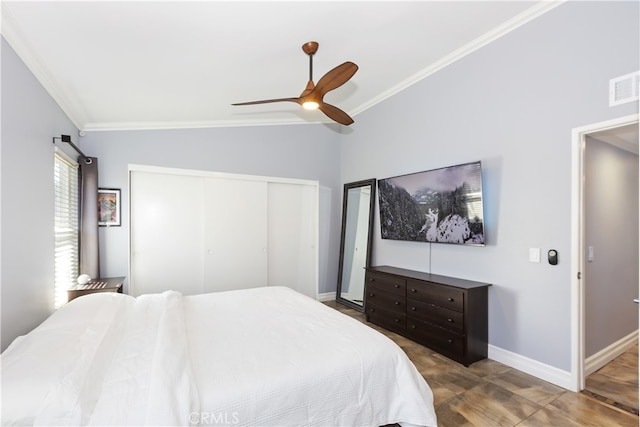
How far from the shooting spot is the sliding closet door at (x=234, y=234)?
4.35 metres

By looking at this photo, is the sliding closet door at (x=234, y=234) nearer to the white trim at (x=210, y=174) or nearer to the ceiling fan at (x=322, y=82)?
the white trim at (x=210, y=174)

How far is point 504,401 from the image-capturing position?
7.55 feet

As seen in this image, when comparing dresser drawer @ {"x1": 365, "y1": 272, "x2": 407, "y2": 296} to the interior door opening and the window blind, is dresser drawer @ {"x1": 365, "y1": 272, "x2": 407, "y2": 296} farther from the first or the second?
the window blind

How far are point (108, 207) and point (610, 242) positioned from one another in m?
5.41

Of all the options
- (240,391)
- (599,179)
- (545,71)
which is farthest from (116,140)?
(599,179)

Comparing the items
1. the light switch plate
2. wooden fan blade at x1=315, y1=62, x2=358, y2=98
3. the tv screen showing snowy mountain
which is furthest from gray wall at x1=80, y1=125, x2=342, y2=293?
the light switch plate

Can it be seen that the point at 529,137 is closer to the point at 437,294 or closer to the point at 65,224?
the point at 437,294

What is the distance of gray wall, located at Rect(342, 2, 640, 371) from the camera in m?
2.35

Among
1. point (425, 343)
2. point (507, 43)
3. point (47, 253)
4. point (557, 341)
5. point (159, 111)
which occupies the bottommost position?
point (425, 343)

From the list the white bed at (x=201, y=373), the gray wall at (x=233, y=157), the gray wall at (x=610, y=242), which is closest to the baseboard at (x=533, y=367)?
the gray wall at (x=610, y=242)

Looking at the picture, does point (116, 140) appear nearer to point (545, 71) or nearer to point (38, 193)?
point (38, 193)

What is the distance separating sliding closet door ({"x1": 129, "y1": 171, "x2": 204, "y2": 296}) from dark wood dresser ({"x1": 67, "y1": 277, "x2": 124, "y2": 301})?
455mm

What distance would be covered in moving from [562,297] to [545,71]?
1866 mm

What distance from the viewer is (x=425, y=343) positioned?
326 centimetres
